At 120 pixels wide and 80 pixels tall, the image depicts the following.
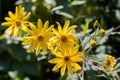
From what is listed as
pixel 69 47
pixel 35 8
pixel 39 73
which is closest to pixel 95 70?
pixel 69 47

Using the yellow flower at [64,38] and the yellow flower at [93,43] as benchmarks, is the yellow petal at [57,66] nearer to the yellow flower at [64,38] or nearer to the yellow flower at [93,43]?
the yellow flower at [64,38]

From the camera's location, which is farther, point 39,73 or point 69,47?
point 39,73

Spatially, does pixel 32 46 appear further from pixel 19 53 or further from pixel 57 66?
pixel 19 53

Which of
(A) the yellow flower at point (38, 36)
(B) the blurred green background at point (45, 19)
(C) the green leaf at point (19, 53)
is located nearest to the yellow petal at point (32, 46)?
(A) the yellow flower at point (38, 36)

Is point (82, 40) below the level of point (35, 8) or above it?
below

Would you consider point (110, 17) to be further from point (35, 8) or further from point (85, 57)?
point (85, 57)

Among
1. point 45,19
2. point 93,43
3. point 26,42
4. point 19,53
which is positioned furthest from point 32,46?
point 19,53
